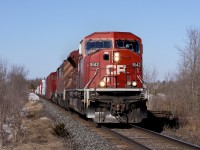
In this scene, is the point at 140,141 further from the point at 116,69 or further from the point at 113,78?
the point at 116,69

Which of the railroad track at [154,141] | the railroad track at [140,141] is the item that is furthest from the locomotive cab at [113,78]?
the railroad track at [154,141]

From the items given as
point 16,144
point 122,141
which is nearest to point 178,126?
point 122,141

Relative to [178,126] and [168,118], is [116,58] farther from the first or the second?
[168,118]

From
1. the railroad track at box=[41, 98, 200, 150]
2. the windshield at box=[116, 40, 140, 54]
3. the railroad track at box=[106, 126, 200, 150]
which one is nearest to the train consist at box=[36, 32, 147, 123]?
the windshield at box=[116, 40, 140, 54]

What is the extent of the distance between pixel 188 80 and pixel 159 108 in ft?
10.3

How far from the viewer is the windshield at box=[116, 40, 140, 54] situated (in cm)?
1579

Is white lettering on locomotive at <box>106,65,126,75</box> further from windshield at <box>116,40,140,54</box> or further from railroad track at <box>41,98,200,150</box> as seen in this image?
railroad track at <box>41,98,200,150</box>

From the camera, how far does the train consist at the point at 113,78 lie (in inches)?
575

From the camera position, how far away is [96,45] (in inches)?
629

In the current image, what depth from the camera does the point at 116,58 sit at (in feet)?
50.2

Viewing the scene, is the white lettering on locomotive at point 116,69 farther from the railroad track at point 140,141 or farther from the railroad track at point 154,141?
the railroad track at point 154,141

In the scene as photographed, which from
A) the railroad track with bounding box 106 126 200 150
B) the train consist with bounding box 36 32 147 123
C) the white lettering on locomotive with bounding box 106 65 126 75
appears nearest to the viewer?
A: the railroad track with bounding box 106 126 200 150

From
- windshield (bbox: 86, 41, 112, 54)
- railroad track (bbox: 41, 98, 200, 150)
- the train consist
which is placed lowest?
railroad track (bbox: 41, 98, 200, 150)

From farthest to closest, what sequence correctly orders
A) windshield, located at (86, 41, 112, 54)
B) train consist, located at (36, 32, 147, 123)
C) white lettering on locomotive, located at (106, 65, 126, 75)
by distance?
windshield, located at (86, 41, 112, 54)
white lettering on locomotive, located at (106, 65, 126, 75)
train consist, located at (36, 32, 147, 123)
